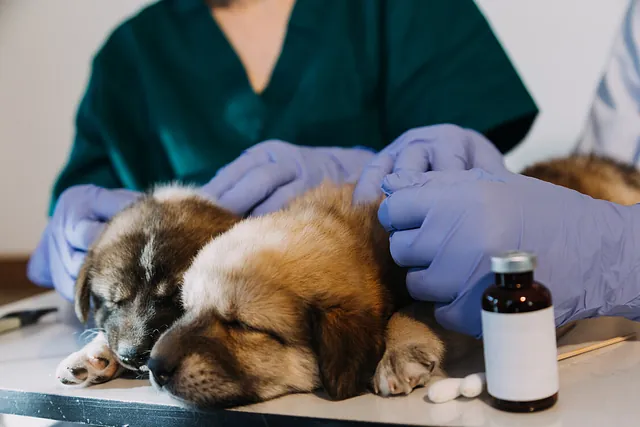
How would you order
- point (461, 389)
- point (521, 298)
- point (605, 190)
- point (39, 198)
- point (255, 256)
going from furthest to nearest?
1. point (39, 198)
2. point (605, 190)
3. point (255, 256)
4. point (461, 389)
5. point (521, 298)

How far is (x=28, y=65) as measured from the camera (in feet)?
12.3

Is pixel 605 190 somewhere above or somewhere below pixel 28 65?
below

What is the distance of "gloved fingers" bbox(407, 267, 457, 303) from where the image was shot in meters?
1.25

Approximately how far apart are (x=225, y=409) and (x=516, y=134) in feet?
5.64

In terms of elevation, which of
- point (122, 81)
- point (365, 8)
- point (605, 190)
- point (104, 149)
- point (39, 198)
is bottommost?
point (39, 198)

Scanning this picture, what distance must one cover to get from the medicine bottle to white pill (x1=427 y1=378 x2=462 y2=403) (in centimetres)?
10

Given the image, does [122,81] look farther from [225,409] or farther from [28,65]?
[225,409]

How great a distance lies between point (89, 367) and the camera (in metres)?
1.44

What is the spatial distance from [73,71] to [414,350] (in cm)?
308

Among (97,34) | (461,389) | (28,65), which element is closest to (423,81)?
(461,389)

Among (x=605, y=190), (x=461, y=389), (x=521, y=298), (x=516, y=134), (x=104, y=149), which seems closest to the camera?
(x=521, y=298)

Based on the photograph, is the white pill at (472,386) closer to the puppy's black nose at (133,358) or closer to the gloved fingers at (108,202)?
the puppy's black nose at (133,358)

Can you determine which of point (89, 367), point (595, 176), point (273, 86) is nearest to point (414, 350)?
point (89, 367)

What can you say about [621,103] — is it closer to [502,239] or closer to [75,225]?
[502,239]
